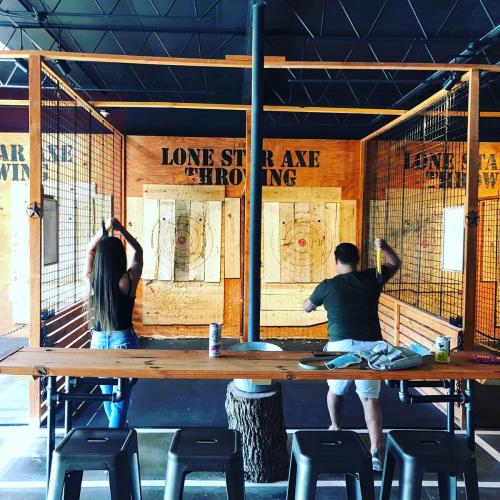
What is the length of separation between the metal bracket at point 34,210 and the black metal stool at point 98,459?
1809mm

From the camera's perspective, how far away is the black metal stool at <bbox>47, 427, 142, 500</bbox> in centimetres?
190

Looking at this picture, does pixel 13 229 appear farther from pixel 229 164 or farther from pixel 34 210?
pixel 34 210

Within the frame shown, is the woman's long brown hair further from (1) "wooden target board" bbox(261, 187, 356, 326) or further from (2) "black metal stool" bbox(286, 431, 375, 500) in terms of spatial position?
(1) "wooden target board" bbox(261, 187, 356, 326)

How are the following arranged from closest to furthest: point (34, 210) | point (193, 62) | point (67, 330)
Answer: point (34, 210) → point (193, 62) → point (67, 330)

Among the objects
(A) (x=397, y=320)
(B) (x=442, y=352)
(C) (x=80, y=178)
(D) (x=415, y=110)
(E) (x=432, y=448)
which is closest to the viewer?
(E) (x=432, y=448)

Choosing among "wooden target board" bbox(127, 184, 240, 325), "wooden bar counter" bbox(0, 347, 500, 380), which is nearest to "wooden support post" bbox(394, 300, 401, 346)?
"wooden target board" bbox(127, 184, 240, 325)

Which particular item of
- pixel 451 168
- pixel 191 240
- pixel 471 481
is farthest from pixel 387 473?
pixel 451 168

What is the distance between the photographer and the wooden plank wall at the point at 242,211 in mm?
6508

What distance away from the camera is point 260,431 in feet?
9.00

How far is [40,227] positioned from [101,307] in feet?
3.18

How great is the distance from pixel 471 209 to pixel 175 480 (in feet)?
9.54

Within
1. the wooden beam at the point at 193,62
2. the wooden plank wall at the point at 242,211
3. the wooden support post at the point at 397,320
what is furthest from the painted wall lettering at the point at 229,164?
the wooden beam at the point at 193,62

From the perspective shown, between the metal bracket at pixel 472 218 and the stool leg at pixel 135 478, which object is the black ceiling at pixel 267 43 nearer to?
the metal bracket at pixel 472 218

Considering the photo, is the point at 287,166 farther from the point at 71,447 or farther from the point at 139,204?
the point at 71,447
